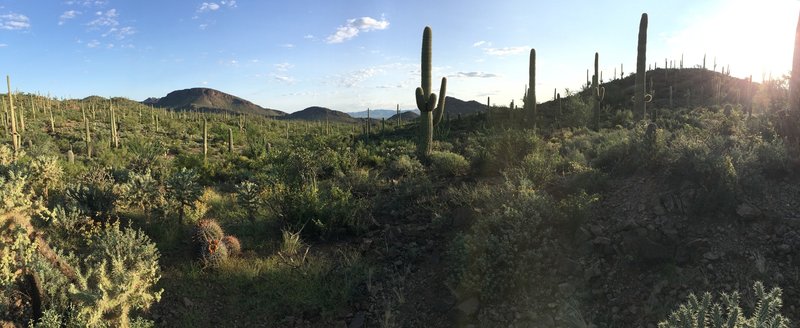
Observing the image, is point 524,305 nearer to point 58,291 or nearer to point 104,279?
point 104,279

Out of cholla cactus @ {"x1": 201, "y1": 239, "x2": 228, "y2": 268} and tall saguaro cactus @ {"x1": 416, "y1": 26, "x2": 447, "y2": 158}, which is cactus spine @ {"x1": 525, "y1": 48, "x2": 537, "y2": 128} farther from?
cholla cactus @ {"x1": 201, "y1": 239, "x2": 228, "y2": 268}

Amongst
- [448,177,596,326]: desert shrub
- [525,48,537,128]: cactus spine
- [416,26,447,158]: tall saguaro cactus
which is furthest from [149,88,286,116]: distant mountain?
[448,177,596,326]: desert shrub

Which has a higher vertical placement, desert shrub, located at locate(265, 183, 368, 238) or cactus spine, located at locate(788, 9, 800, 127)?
cactus spine, located at locate(788, 9, 800, 127)

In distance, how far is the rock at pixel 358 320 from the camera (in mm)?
5473

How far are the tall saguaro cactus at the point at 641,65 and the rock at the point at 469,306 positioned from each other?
68.6 ft

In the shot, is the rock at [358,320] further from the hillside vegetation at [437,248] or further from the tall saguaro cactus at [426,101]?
the tall saguaro cactus at [426,101]

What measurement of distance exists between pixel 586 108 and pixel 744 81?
26.7 meters

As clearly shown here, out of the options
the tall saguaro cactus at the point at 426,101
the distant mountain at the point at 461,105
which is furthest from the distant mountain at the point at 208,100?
the tall saguaro cactus at the point at 426,101

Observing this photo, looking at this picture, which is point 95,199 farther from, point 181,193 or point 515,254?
point 515,254

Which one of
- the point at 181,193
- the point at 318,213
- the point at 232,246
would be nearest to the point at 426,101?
the point at 318,213

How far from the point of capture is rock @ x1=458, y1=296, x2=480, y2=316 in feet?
17.4

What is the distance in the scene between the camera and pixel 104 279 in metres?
4.48

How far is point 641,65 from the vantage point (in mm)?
21984

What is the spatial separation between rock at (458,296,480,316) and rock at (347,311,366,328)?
1233 millimetres
